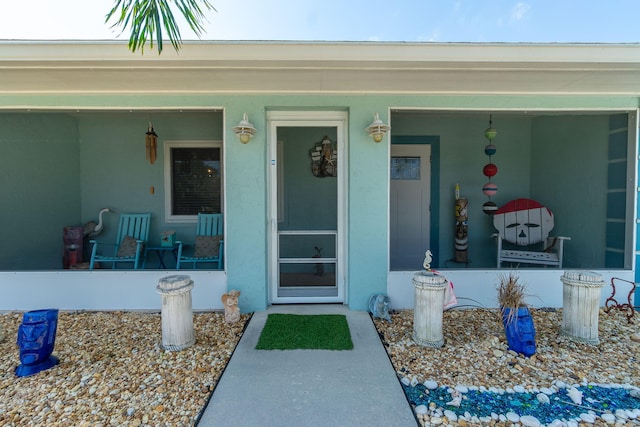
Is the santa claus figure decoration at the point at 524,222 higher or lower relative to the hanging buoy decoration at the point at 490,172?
lower

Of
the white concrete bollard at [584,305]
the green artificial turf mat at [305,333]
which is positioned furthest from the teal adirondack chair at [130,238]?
the white concrete bollard at [584,305]

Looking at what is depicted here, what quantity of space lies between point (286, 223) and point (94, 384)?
2.22 m

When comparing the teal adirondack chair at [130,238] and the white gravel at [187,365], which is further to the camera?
the teal adirondack chair at [130,238]

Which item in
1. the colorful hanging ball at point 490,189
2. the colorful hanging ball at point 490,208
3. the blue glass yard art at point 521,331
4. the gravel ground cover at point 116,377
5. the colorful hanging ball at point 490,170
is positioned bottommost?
the gravel ground cover at point 116,377

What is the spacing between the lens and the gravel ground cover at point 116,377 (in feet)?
6.21

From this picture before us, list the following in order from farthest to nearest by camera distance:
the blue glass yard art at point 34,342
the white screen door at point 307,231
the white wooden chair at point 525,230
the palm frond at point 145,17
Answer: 1. the white wooden chair at point 525,230
2. the white screen door at point 307,231
3. the blue glass yard art at point 34,342
4. the palm frond at point 145,17

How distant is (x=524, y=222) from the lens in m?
4.72

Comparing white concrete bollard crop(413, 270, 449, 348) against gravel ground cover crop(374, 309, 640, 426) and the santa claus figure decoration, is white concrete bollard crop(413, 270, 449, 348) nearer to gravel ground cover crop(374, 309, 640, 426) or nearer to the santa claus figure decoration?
gravel ground cover crop(374, 309, 640, 426)

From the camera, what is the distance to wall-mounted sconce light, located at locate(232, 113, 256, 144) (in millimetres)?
3191

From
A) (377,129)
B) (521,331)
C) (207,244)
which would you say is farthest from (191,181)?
(521,331)

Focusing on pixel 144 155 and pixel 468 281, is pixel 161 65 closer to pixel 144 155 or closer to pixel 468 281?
pixel 144 155

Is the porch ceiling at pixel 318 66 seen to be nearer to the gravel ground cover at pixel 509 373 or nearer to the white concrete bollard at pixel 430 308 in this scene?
the white concrete bollard at pixel 430 308

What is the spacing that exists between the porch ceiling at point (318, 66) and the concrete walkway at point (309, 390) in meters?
2.45

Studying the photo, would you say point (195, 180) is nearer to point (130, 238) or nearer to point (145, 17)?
point (130, 238)
